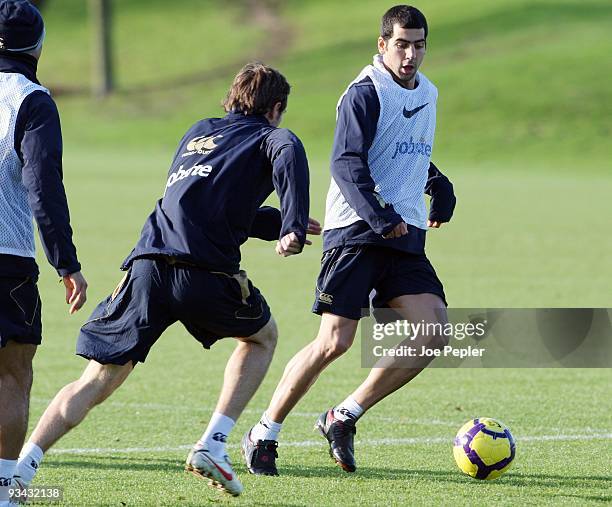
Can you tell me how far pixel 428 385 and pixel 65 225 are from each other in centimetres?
508

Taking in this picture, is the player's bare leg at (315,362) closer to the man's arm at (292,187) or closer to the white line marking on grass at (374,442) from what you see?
the white line marking on grass at (374,442)

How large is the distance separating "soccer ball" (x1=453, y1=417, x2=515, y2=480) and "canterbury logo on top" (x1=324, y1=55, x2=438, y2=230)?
4.05 ft

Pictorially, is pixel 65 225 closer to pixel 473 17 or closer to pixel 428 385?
pixel 428 385

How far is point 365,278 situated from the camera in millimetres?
7273

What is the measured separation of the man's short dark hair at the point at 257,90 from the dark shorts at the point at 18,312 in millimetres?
1515

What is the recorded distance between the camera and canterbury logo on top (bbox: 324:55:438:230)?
24.2 feet

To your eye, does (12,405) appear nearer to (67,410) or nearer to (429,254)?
(67,410)

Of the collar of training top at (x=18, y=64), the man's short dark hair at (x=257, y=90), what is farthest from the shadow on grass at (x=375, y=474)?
the collar of training top at (x=18, y=64)

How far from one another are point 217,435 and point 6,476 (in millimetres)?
1037

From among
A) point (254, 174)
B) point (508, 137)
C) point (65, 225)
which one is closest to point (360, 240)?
point (254, 174)

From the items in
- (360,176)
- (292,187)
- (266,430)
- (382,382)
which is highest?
(292,187)

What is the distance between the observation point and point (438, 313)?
727cm

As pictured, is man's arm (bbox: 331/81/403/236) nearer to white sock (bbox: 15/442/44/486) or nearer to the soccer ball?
the soccer ball

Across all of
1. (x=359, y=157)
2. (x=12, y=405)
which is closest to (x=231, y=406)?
(x=12, y=405)
